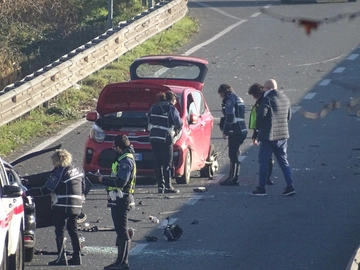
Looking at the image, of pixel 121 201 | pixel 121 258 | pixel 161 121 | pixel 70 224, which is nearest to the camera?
Answer: pixel 121 258

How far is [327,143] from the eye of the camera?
18375 millimetres

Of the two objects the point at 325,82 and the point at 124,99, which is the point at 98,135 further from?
the point at 325,82

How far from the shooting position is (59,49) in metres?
27.7

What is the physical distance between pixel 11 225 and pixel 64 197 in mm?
1434

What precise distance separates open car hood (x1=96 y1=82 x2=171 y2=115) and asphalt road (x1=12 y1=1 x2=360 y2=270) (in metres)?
1.19

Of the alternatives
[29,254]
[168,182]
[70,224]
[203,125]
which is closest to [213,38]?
[203,125]

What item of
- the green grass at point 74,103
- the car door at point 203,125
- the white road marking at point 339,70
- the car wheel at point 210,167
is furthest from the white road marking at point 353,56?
the car wheel at point 210,167

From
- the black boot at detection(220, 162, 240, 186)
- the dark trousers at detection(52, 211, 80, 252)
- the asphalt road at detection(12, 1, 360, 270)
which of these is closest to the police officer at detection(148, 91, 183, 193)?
the asphalt road at detection(12, 1, 360, 270)

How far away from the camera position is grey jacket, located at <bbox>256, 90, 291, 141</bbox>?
49.5ft

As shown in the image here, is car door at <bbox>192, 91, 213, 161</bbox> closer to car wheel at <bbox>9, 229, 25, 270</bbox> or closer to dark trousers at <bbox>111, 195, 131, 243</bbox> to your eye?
dark trousers at <bbox>111, 195, 131, 243</bbox>

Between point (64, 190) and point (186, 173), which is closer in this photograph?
point (64, 190)

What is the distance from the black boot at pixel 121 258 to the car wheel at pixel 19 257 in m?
1.02

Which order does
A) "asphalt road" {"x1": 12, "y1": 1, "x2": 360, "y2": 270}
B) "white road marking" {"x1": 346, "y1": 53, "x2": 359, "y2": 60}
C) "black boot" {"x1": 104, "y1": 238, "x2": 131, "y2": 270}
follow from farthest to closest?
1. "white road marking" {"x1": 346, "y1": 53, "x2": 359, "y2": 60}
2. "asphalt road" {"x1": 12, "y1": 1, "x2": 360, "y2": 270}
3. "black boot" {"x1": 104, "y1": 238, "x2": 131, "y2": 270}

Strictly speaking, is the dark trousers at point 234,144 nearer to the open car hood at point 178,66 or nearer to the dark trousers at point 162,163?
Result: the dark trousers at point 162,163
